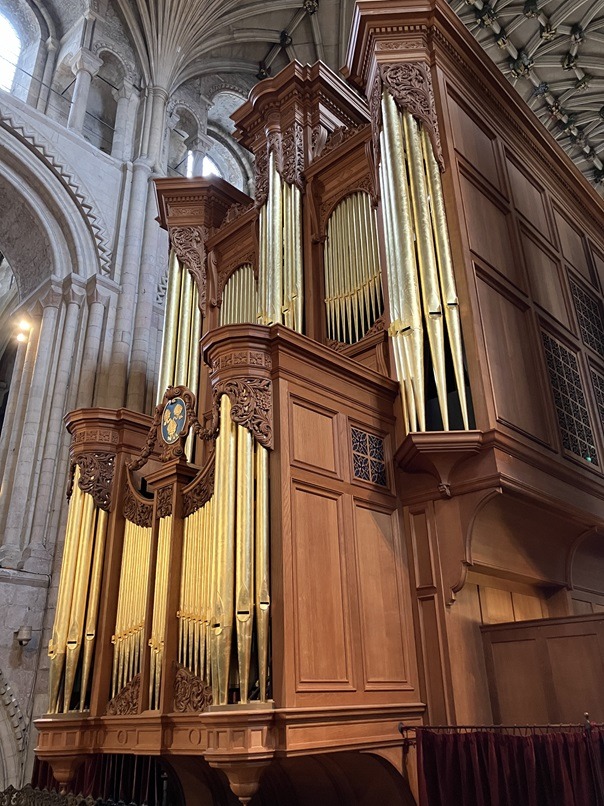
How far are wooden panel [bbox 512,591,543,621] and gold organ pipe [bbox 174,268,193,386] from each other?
442cm

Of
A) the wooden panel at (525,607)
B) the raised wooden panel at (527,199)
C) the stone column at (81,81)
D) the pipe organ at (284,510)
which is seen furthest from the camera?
the stone column at (81,81)

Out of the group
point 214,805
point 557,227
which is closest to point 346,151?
point 557,227

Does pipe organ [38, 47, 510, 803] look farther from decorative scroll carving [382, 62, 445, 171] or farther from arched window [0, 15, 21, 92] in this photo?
arched window [0, 15, 21, 92]

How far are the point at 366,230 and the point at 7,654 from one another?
24.0 feet

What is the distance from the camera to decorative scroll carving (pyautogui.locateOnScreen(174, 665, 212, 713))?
5.04 m

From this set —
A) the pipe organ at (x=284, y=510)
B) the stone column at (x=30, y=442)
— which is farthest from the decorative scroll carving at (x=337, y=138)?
the stone column at (x=30, y=442)

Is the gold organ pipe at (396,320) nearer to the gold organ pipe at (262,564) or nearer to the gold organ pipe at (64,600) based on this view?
the gold organ pipe at (262,564)

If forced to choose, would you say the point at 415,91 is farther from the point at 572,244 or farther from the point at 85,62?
the point at 85,62

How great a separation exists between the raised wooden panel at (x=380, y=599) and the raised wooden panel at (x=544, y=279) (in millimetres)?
3324

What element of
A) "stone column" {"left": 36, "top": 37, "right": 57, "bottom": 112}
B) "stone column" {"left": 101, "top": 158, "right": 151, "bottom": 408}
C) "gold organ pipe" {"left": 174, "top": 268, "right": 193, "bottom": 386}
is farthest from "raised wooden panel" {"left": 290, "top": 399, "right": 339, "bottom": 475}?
"stone column" {"left": 36, "top": 37, "right": 57, "bottom": 112}

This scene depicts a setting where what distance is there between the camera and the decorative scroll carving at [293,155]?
8914 mm

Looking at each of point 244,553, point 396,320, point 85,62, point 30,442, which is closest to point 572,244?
point 396,320

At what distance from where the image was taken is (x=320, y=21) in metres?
17.5

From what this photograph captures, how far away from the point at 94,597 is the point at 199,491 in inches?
64.0
